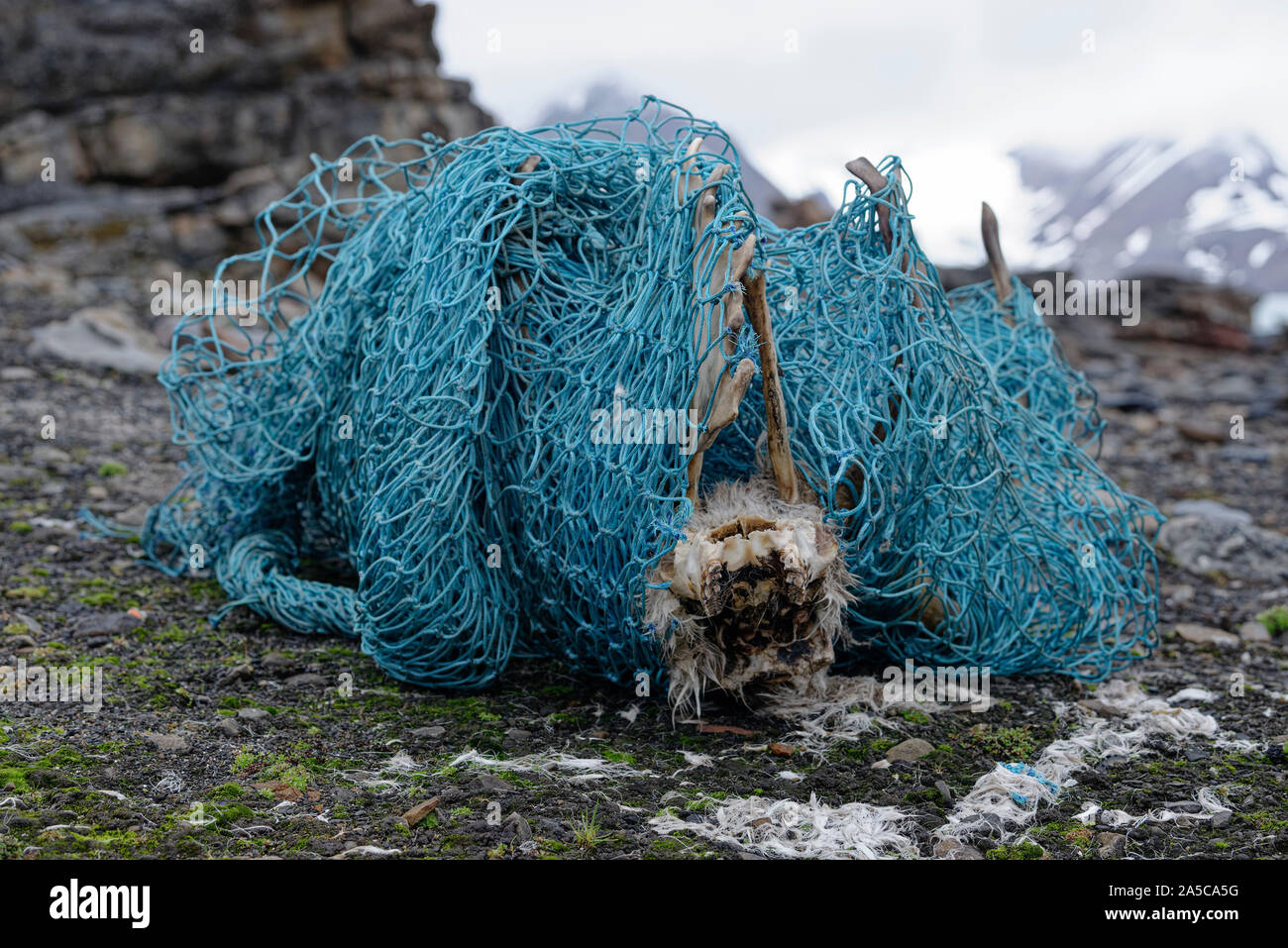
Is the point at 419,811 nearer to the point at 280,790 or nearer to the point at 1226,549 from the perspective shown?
the point at 280,790

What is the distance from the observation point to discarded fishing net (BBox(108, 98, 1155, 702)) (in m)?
4.02

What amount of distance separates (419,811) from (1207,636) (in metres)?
4.32

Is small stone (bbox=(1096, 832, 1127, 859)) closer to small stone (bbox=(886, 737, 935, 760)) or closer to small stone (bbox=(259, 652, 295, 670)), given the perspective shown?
small stone (bbox=(886, 737, 935, 760))

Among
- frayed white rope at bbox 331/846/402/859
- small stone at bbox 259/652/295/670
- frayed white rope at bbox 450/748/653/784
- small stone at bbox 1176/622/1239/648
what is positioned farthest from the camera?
small stone at bbox 1176/622/1239/648

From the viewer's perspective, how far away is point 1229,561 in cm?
686

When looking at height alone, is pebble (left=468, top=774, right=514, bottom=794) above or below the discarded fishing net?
below

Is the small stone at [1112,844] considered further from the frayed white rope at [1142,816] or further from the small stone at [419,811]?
the small stone at [419,811]

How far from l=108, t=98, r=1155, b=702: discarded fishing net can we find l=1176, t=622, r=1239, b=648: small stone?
0.55 meters

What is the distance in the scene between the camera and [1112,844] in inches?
132

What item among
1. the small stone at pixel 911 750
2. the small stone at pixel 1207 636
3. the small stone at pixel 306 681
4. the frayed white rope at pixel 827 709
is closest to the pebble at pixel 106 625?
the small stone at pixel 306 681

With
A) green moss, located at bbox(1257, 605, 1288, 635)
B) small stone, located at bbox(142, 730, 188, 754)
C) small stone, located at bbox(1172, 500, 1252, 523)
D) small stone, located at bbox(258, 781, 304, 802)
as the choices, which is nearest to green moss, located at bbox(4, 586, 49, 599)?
small stone, located at bbox(142, 730, 188, 754)

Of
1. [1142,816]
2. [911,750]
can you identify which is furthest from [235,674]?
[1142,816]

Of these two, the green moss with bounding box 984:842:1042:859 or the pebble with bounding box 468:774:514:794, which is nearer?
the green moss with bounding box 984:842:1042:859
